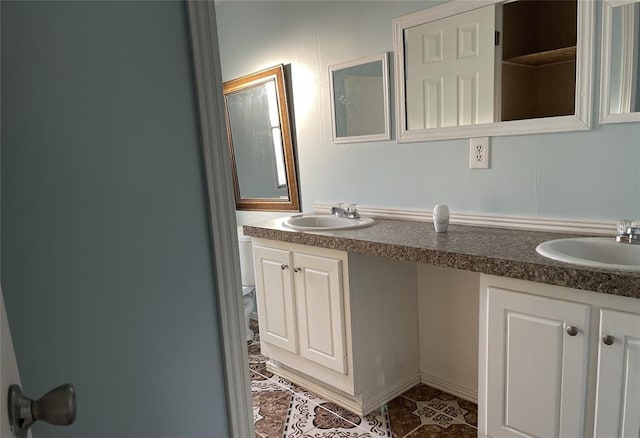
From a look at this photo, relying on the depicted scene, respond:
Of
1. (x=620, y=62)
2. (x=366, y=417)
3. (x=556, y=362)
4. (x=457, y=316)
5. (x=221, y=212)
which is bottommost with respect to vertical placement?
(x=366, y=417)

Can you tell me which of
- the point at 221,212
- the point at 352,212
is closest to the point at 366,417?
the point at 352,212

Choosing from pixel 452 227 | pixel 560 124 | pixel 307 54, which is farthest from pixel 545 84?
pixel 307 54

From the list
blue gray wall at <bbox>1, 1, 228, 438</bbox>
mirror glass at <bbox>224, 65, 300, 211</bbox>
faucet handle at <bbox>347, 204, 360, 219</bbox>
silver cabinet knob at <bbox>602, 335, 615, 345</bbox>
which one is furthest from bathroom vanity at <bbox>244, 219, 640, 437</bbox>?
blue gray wall at <bbox>1, 1, 228, 438</bbox>

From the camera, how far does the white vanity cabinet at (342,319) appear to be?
6.52 feet

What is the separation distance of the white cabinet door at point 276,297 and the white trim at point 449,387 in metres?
0.69

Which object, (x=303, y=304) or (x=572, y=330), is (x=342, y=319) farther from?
(x=572, y=330)

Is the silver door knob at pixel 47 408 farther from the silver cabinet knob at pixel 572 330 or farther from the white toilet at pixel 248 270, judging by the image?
the white toilet at pixel 248 270

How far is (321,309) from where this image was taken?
2076 millimetres

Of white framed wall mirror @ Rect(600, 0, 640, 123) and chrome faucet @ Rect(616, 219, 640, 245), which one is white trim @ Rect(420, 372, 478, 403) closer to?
chrome faucet @ Rect(616, 219, 640, 245)

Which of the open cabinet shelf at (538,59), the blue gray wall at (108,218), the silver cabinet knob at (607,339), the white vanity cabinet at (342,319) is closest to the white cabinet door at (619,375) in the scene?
the silver cabinet knob at (607,339)

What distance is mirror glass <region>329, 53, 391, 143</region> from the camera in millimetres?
2264

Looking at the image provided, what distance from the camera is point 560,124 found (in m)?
1.67

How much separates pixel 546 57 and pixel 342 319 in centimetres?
135

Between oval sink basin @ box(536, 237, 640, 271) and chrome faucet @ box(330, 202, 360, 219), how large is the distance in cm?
104
